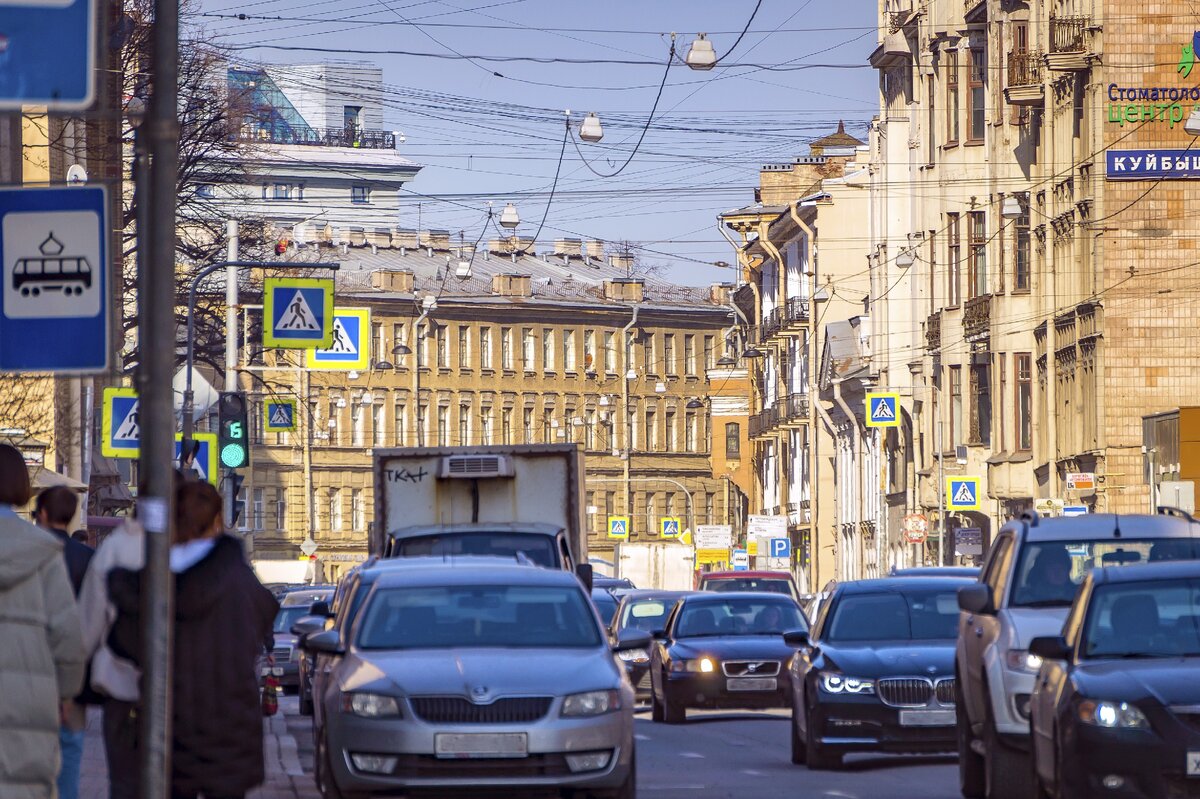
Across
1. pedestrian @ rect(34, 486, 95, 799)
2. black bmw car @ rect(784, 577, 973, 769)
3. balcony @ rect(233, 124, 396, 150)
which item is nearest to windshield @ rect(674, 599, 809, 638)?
black bmw car @ rect(784, 577, 973, 769)

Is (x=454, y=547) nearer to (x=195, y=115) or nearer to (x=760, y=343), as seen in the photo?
(x=195, y=115)

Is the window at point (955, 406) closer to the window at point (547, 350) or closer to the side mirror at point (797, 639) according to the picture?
the side mirror at point (797, 639)

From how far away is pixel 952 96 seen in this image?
6531 cm

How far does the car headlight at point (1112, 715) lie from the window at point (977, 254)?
50.1 metres

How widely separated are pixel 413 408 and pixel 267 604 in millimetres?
115342

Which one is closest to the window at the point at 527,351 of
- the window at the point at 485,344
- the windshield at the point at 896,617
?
the window at the point at 485,344

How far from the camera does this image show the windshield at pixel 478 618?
15.7m

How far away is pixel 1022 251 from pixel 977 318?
261cm

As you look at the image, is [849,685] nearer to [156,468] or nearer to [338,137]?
[156,468]

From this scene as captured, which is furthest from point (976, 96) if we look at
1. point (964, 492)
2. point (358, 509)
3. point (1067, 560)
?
point (358, 509)

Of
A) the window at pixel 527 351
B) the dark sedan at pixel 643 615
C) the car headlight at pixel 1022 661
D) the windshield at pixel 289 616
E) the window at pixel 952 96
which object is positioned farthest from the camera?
the window at pixel 527 351

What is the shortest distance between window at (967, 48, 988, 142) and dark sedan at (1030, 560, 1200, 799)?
5006 cm

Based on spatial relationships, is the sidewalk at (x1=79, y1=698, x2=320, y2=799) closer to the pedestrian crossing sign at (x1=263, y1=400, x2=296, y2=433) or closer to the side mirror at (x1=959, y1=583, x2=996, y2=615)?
the side mirror at (x1=959, y1=583, x2=996, y2=615)

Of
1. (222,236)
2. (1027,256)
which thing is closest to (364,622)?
(222,236)
